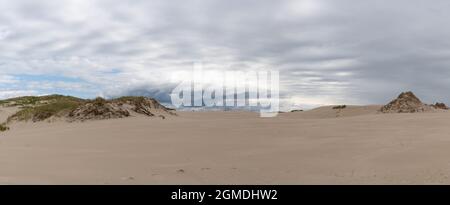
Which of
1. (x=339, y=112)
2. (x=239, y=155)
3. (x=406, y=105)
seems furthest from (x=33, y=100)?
(x=239, y=155)

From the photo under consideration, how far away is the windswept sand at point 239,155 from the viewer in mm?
5879

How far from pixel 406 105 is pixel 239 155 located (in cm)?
1336

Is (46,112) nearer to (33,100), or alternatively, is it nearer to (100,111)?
(100,111)

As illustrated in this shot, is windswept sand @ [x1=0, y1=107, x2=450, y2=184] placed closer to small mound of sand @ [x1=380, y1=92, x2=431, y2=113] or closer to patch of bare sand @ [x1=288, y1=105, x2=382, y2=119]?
small mound of sand @ [x1=380, y1=92, x2=431, y2=113]

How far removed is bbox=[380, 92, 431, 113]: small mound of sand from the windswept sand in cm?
742

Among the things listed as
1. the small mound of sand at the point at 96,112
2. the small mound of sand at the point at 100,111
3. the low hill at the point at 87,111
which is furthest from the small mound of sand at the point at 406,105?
the small mound of sand at the point at 96,112

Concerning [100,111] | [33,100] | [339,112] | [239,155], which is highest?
[33,100]

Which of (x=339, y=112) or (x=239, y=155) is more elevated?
(x=339, y=112)

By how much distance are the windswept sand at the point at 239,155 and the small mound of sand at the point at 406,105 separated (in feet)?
24.3

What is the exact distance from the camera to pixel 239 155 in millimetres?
7531

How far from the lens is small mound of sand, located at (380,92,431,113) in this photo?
18.1 metres

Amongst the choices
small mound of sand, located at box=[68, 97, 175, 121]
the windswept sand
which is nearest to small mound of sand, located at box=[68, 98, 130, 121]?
small mound of sand, located at box=[68, 97, 175, 121]

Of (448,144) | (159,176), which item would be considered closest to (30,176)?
(159,176)
